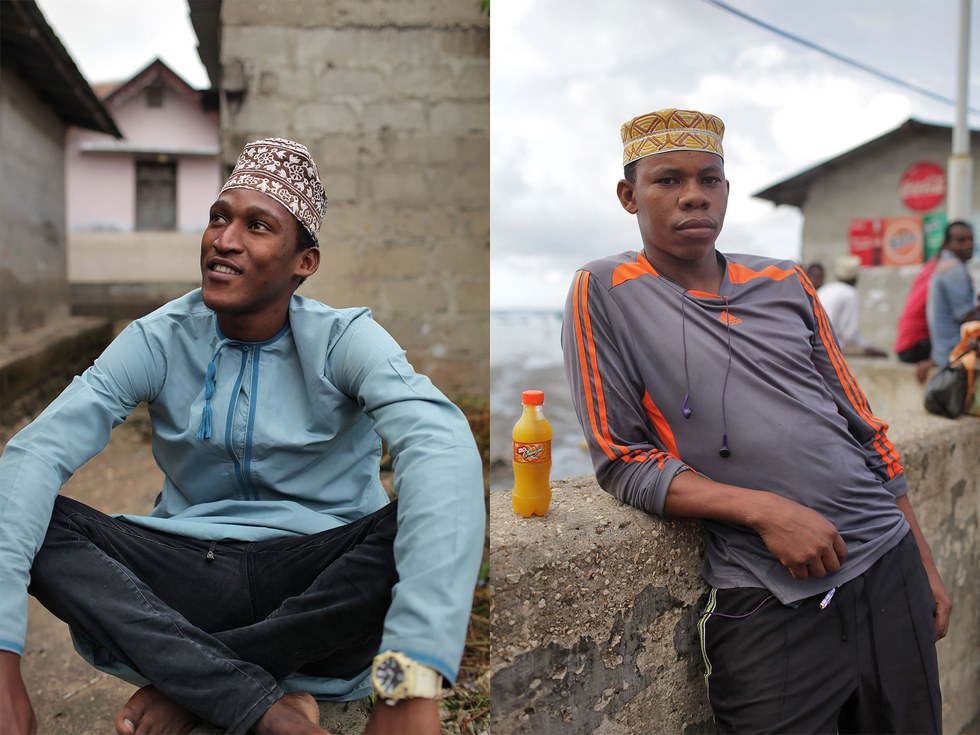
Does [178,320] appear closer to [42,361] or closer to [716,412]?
Answer: [716,412]

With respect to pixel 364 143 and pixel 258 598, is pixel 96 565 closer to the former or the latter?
pixel 258 598

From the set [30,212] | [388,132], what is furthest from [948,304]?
[30,212]

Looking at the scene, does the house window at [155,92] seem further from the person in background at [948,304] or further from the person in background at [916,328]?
the person in background at [948,304]

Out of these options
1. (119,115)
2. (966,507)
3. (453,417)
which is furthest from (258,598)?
(119,115)

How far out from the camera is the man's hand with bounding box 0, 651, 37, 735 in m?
Answer: 1.51

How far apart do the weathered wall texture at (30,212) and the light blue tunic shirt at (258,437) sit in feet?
24.5

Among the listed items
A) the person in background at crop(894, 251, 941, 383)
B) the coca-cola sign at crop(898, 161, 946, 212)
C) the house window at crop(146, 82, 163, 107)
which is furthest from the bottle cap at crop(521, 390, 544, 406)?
the house window at crop(146, 82, 163, 107)

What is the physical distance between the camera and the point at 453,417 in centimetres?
167

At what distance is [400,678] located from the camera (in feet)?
4.59

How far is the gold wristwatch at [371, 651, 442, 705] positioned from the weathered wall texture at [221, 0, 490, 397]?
3.26 m

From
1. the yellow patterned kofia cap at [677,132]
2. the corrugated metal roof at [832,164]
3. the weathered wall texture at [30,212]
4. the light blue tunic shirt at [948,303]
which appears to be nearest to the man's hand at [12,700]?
the yellow patterned kofia cap at [677,132]

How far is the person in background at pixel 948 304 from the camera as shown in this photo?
521 centimetres

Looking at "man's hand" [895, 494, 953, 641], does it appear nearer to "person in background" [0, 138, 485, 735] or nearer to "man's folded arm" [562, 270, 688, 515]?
"man's folded arm" [562, 270, 688, 515]

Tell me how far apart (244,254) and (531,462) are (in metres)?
0.85
